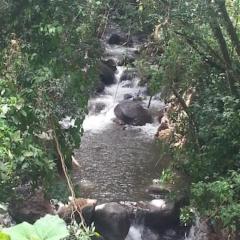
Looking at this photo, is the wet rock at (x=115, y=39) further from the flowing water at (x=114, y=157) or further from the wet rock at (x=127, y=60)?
the flowing water at (x=114, y=157)

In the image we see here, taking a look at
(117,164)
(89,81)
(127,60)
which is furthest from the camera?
(127,60)

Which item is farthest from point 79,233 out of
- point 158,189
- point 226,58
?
point 158,189

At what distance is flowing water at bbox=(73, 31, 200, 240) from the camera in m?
9.70

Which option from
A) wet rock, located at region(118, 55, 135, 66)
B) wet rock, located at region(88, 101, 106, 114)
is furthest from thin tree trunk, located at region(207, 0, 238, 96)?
wet rock, located at region(88, 101, 106, 114)

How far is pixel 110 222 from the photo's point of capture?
8.55 meters

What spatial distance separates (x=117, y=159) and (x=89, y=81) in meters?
5.53

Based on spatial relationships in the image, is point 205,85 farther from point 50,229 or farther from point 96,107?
point 96,107

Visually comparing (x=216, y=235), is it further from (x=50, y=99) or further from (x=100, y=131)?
(x=100, y=131)

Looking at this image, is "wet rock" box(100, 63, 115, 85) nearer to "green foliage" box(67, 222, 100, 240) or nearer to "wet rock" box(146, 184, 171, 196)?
"wet rock" box(146, 184, 171, 196)

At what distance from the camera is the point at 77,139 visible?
20.6ft

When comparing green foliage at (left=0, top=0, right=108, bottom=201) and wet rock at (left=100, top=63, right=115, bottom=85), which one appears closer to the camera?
green foliage at (left=0, top=0, right=108, bottom=201)

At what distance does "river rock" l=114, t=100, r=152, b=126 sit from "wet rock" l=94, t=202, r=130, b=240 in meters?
6.45

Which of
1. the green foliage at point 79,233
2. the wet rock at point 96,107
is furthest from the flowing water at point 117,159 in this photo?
the green foliage at point 79,233

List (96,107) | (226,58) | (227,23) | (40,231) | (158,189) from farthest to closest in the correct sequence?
(96,107) < (158,189) < (226,58) < (227,23) < (40,231)
